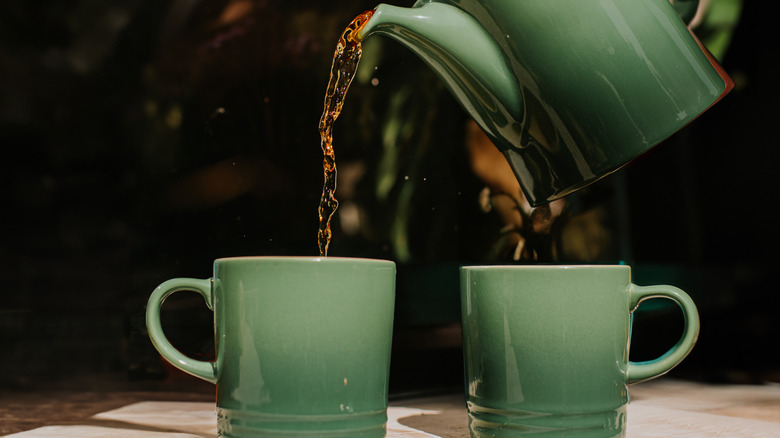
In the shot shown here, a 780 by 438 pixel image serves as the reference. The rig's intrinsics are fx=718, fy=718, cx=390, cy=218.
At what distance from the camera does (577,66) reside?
48 cm

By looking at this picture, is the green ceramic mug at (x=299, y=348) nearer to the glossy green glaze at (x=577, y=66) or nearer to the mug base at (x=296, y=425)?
the mug base at (x=296, y=425)

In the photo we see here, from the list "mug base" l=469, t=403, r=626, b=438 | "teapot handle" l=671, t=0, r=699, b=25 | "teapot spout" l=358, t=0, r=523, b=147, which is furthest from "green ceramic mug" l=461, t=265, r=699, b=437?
"teapot handle" l=671, t=0, r=699, b=25

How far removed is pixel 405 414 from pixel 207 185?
12.0 inches

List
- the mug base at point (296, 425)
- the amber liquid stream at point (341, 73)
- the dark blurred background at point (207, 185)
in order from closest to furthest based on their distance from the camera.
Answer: the mug base at point (296, 425)
the amber liquid stream at point (341, 73)
the dark blurred background at point (207, 185)

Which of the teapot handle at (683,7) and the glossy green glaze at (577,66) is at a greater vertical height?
the teapot handle at (683,7)

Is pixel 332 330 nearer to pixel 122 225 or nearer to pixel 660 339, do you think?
pixel 122 225

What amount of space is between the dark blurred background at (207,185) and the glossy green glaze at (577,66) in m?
0.26

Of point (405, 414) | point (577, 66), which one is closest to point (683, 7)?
point (577, 66)

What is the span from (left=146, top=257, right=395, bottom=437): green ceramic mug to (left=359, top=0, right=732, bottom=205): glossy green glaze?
17 centimetres

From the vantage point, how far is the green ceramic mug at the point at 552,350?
0.45 m

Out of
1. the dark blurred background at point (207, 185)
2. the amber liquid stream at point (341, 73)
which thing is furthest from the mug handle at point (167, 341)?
the dark blurred background at point (207, 185)

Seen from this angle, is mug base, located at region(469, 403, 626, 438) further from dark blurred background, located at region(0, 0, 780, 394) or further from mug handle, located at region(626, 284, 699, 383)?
dark blurred background, located at region(0, 0, 780, 394)

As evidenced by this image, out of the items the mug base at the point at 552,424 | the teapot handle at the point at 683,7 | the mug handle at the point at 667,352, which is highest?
the teapot handle at the point at 683,7

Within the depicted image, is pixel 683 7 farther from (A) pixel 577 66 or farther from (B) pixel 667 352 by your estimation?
(B) pixel 667 352
